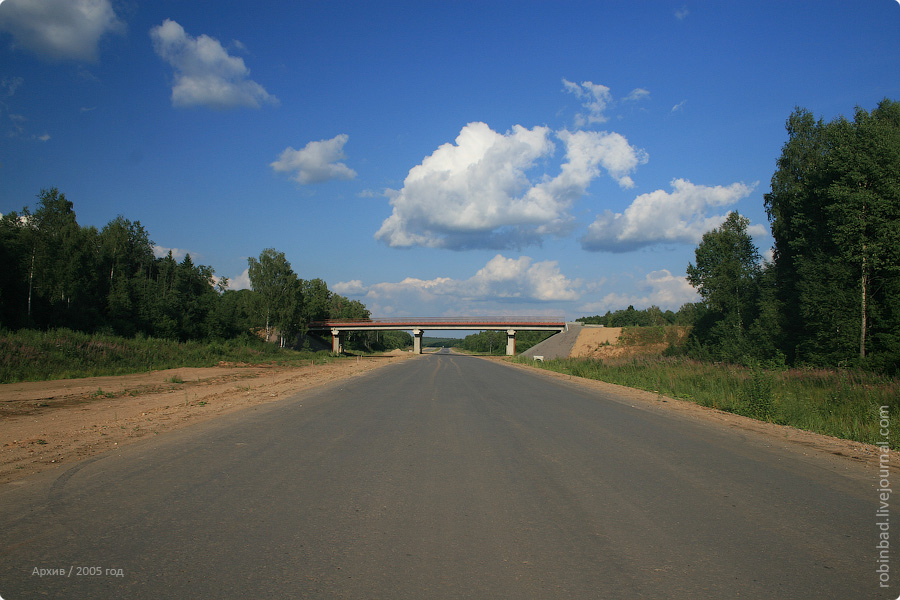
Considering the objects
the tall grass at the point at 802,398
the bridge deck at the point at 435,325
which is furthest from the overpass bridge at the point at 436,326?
the tall grass at the point at 802,398

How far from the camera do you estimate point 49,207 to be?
48.0 m

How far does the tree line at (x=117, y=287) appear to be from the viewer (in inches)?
1593

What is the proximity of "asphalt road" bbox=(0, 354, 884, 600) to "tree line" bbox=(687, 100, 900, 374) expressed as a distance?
12593mm

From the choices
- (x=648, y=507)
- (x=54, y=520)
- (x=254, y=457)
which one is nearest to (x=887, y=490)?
(x=648, y=507)

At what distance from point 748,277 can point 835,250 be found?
2087 cm

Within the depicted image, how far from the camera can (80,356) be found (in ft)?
90.5

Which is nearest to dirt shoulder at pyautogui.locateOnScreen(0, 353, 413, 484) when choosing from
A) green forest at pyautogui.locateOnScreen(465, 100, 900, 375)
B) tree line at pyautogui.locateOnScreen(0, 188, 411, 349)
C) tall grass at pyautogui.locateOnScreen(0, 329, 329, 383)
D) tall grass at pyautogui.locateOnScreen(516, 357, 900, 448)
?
tall grass at pyautogui.locateOnScreen(0, 329, 329, 383)

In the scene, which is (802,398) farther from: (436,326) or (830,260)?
(436,326)

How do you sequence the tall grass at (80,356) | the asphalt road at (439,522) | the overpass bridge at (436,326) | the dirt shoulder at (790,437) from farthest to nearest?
the overpass bridge at (436,326) < the tall grass at (80,356) < the dirt shoulder at (790,437) < the asphalt road at (439,522)

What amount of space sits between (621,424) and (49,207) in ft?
198

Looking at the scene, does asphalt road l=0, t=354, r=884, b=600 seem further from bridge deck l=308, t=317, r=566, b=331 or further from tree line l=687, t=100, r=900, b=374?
bridge deck l=308, t=317, r=566, b=331

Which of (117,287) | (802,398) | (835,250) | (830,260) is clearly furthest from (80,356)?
(835,250)

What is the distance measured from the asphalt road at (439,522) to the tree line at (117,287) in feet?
132

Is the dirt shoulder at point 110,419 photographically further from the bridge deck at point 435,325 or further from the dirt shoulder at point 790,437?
the bridge deck at point 435,325
